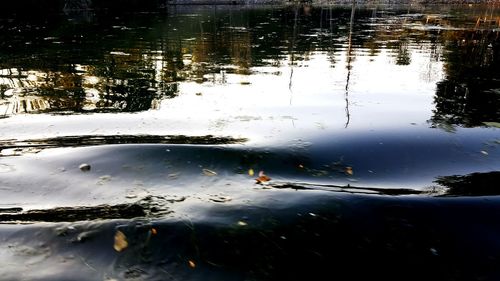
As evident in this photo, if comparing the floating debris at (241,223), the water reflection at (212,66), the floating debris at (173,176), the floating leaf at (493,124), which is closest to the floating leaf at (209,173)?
the floating debris at (173,176)

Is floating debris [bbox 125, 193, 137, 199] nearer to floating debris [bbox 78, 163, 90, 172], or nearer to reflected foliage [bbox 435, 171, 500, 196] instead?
floating debris [bbox 78, 163, 90, 172]

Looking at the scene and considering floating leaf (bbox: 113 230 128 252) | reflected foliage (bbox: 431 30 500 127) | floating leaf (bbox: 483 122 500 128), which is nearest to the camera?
floating leaf (bbox: 113 230 128 252)

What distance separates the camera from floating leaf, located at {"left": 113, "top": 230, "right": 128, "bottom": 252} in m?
3.44

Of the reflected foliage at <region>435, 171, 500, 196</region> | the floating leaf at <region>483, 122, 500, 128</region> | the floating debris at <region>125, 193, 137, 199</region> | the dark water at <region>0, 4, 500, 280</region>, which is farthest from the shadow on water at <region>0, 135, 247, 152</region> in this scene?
the floating leaf at <region>483, 122, 500, 128</region>

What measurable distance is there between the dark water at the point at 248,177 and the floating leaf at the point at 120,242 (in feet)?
A: 0.04

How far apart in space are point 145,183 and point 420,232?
3.22 meters

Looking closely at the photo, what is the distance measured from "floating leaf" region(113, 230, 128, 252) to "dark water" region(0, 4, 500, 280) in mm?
13

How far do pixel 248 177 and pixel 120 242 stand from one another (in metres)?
1.99

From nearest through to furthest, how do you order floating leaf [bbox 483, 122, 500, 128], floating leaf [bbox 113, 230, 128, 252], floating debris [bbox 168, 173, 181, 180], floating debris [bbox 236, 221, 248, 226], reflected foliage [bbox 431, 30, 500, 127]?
floating leaf [bbox 113, 230, 128, 252] < floating debris [bbox 236, 221, 248, 226] < floating debris [bbox 168, 173, 181, 180] < floating leaf [bbox 483, 122, 500, 128] < reflected foliage [bbox 431, 30, 500, 127]

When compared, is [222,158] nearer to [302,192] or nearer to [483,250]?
[302,192]

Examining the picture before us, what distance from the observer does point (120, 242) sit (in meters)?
3.51

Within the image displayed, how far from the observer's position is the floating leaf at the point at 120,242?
344 cm

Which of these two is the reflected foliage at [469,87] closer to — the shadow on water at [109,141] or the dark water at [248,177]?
the dark water at [248,177]

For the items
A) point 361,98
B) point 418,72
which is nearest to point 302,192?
point 361,98
